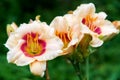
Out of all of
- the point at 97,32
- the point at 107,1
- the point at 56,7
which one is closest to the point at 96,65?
the point at 107,1

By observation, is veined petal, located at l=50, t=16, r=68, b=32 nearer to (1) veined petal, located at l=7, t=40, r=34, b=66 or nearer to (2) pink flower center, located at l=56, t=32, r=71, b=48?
(2) pink flower center, located at l=56, t=32, r=71, b=48

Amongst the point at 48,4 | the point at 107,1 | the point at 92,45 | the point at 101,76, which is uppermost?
the point at 48,4

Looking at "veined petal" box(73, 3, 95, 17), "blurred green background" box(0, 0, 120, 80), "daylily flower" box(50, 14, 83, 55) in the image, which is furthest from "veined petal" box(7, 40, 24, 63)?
"blurred green background" box(0, 0, 120, 80)

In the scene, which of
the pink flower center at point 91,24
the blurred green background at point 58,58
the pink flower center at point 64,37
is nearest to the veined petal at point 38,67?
the pink flower center at point 64,37

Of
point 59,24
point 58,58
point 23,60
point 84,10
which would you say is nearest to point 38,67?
point 23,60

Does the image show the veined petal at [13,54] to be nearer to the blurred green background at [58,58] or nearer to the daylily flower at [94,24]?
the daylily flower at [94,24]

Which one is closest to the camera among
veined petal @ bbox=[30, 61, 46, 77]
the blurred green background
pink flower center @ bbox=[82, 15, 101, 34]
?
veined petal @ bbox=[30, 61, 46, 77]

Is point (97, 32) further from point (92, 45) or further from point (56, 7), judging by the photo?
point (56, 7)
